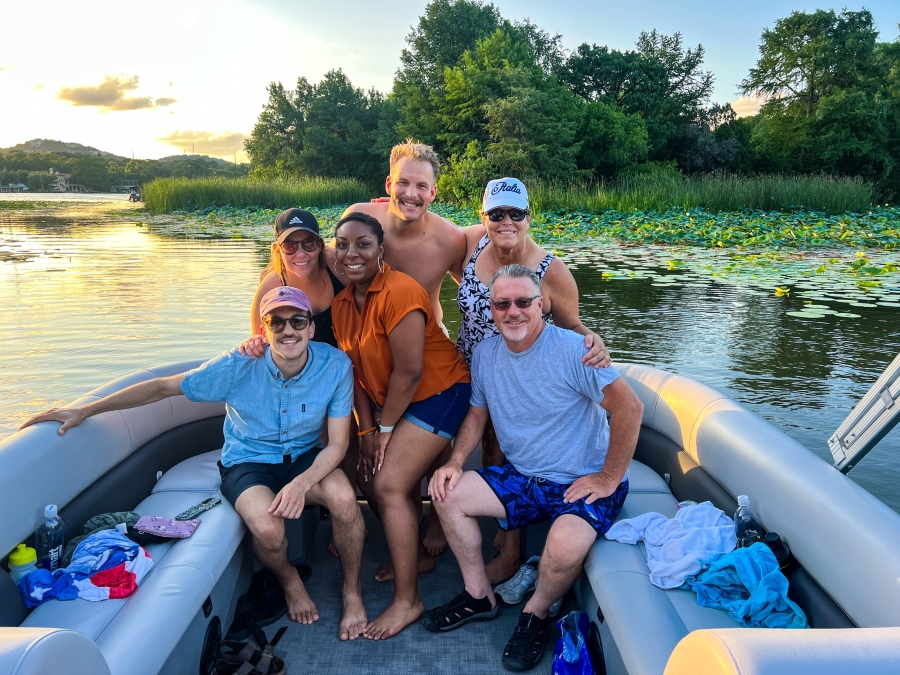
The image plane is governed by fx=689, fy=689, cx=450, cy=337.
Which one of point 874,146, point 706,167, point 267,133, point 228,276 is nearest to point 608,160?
point 706,167

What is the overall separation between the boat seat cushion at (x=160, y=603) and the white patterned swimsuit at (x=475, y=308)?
3.35 ft

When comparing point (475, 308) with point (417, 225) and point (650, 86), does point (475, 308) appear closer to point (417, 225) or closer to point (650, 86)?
point (417, 225)

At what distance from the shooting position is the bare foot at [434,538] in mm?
2730

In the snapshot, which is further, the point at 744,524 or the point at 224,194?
the point at 224,194

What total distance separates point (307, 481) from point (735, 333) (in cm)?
549

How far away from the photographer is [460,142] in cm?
2928

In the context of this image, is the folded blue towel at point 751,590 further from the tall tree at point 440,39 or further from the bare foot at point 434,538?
the tall tree at point 440,39

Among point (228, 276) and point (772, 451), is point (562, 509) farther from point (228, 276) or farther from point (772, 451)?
point (228, 276)

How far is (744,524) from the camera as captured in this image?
2.06m

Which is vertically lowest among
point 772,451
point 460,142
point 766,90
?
point 772,451

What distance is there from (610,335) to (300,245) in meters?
4.64

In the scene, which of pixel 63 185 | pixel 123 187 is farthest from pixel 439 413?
pixel 63 185

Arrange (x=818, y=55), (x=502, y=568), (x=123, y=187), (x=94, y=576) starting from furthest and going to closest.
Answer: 1. (x=123, y=187)
2. (x=818, y=55)
3. (x=502, y=568)
4. (x=94, y=576)

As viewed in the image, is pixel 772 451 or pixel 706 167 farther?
pixel 706 167
